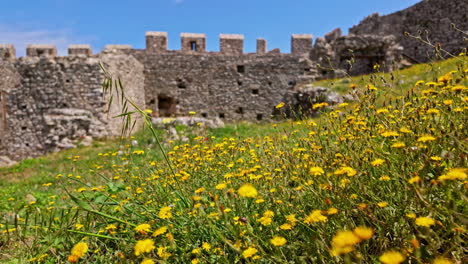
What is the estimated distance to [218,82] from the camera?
59.5ft

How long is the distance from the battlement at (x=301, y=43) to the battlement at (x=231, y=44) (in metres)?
2.99

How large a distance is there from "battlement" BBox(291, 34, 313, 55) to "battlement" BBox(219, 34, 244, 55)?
299cm

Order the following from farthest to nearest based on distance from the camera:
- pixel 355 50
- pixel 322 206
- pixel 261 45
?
pixel 261 45 → pixel 355 50 → pixel 322 206

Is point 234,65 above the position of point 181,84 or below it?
above

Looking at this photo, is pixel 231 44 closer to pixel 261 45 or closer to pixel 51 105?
pixel 261 45

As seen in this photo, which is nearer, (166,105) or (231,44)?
(231,44)

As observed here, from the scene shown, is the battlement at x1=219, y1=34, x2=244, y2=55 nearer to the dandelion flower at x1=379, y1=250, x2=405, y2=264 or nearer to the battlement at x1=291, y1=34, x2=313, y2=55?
the battlement at x1=291, y1=34, x2=313, y2=55

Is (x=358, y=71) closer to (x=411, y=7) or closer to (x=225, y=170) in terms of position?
(x=411, y=7)

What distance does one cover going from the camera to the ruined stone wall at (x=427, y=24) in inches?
746

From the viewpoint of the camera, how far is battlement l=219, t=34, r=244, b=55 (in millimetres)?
17938

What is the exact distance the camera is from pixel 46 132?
13195 mm

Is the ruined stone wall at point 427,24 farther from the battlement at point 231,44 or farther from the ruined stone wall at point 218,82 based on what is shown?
the battlement at point 231,44

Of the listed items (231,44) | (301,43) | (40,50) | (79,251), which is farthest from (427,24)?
(79,251)

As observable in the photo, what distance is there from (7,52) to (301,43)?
15.4m
